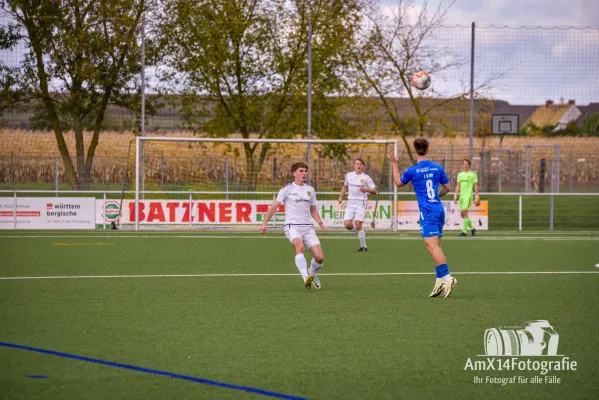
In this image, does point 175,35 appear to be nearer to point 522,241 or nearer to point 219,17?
point 219,17

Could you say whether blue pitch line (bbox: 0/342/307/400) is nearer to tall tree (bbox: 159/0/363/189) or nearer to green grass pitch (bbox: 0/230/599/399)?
green grass pitch (bbox: 0/230/599/399)

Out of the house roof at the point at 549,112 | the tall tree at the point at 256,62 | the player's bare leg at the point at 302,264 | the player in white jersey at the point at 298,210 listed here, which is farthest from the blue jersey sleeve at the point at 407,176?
the house roof at the point at 549,112

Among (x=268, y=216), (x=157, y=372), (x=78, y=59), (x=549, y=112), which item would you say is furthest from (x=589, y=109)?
(x=157, y=372)

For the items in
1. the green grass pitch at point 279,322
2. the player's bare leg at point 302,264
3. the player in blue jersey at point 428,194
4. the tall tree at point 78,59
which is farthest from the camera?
the tall tree at point 78,59

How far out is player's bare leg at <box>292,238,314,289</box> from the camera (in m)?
13.1

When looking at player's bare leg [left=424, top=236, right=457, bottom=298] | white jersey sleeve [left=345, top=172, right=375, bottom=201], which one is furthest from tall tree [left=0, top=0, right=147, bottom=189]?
player's bare leg [left=424, top=236, right=457, bottom=298]

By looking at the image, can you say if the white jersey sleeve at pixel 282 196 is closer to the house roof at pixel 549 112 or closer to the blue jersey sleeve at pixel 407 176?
the blue jersey sleeve at pixel 407 176

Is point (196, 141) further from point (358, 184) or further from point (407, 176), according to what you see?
point (407, 176)

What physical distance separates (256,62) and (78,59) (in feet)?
20.2

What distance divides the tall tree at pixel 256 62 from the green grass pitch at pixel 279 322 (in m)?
13.3

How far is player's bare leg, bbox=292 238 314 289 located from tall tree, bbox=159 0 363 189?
706 inches

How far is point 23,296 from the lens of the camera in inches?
488

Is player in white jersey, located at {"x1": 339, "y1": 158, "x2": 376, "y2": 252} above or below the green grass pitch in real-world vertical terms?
above

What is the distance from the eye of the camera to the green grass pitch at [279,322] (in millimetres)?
7125
